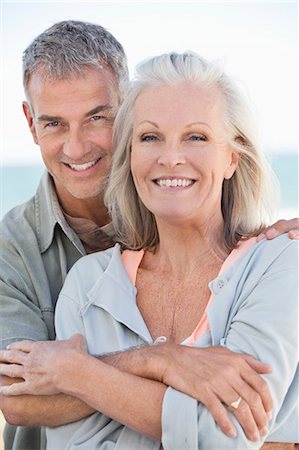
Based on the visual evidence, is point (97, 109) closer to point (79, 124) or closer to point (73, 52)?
point (79, 124)

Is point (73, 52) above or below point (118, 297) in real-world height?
above

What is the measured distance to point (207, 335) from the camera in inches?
106

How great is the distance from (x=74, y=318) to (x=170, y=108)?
2.68 feet

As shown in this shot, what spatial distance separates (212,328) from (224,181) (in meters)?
0.66

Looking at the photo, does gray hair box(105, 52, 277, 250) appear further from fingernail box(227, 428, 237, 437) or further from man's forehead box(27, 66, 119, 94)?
fingernail box(227, 428, 237, 437)

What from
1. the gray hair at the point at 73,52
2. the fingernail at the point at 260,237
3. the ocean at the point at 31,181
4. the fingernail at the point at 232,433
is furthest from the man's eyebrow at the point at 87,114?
the ocean at the point at 31,181

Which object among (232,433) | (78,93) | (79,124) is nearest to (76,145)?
(79,124)

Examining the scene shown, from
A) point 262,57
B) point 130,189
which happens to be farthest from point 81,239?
point 262,57

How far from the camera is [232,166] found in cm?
298

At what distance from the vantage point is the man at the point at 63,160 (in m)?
3.35

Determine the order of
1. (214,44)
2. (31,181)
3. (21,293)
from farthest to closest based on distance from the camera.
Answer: (31,181) → (214,44) → (21,293)

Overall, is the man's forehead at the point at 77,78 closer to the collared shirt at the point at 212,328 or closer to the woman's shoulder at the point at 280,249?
the collared shirt at the point at 212,328

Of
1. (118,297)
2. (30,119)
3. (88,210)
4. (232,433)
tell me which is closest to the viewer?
(232,433)

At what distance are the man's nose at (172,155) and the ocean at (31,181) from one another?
14656mm
